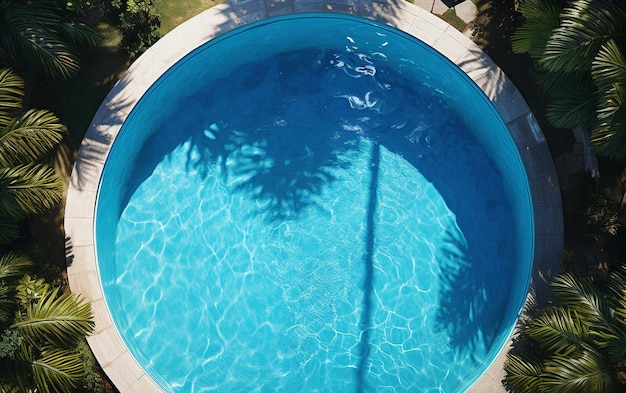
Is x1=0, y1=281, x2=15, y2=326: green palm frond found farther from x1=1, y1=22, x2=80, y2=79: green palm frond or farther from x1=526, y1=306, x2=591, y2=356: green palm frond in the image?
x1=526, y1=306, x2=591, y2=356: green palm frond

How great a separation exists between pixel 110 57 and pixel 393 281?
7.11 metres

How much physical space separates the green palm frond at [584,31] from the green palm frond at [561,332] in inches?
151

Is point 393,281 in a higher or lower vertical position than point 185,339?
higher

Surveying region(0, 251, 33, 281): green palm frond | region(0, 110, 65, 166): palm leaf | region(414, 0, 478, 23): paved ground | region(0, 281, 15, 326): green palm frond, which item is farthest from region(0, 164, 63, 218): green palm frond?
region(414, 0, 478, 23): paved ground

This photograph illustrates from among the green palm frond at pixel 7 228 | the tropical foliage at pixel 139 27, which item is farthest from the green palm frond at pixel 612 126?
the green palm frond at pixel 7 228

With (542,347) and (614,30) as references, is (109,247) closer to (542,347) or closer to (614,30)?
(542,347)

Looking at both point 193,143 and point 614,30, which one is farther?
point 193,143

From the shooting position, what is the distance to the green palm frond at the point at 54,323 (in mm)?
8492

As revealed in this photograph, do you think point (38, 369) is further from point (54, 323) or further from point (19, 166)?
point (19, 166)

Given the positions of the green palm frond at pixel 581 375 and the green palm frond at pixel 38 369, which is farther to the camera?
the green palm frond at pixel 38 369

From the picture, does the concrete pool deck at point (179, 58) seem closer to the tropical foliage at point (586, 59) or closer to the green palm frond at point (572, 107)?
the green palm frond at point (572, 107)

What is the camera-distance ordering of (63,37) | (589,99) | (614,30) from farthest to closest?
(63,37), (589,99), (614,30)

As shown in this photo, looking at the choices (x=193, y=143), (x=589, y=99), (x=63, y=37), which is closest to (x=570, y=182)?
(x=589, y=99)

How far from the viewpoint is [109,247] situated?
10.8 metres
